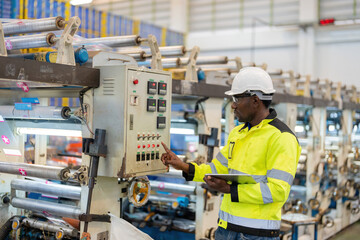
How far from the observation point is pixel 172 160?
330cm

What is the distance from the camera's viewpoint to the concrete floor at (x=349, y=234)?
7.21 m

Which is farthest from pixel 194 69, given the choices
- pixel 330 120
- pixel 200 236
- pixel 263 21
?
pixel 263 21

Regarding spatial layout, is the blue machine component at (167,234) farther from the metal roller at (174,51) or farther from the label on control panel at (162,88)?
the label on control panel at (162,88)

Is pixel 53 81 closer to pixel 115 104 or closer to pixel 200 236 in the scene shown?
pixel 115 104

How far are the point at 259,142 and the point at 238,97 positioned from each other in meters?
0.32

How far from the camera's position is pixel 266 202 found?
257 centimetres

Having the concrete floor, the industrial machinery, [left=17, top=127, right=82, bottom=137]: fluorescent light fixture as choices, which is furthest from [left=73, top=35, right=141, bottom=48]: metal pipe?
the concrete floor

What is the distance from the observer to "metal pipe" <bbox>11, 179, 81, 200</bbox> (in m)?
3.84

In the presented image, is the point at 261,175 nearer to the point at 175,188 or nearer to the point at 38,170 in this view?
the point at 38,170

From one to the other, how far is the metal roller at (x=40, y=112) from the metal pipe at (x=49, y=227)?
0.95 m

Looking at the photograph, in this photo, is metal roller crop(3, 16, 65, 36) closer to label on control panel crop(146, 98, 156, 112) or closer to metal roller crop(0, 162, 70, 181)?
label on control panel crop(146, 98, 156, 112)

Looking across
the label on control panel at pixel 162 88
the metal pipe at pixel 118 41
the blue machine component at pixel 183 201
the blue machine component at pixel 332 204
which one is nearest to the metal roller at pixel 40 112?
the label on control panel at pixel 162 88

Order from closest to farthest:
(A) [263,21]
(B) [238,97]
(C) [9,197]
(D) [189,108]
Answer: (B) [238,97] < (C) [9,197] < (D) [189,108] < (A) [263,21]

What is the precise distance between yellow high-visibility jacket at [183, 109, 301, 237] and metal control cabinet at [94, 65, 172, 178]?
0.68 m
